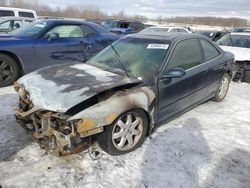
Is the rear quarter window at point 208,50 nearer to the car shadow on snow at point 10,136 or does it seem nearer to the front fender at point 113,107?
the front fender at point 113,107

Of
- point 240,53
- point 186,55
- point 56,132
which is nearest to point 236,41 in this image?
point 240,53

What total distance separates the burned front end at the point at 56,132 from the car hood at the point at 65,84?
0.38 ft

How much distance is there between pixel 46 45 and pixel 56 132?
12.8ft

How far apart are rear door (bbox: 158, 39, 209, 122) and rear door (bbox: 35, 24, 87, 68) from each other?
3.26 meters

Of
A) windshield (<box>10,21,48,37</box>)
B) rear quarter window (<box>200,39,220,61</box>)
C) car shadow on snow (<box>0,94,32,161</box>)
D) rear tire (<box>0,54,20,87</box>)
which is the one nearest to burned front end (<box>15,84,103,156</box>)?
car shadow on snow (<box>0,94,32,161</box>)

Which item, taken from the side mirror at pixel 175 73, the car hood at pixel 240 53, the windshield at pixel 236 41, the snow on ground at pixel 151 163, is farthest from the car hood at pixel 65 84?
the windshield at pixel 236 41

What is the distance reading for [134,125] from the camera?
3.56 m

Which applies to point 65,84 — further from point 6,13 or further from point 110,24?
point 110,24

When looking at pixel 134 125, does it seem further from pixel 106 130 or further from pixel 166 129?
pixel 166 129

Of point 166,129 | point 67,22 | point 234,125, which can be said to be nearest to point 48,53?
point 67,22

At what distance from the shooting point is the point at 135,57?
4.16 metres

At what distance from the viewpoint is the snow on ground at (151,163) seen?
10.1 feet

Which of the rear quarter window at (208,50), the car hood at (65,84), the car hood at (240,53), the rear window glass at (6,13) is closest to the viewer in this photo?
the car hood at (65,84)

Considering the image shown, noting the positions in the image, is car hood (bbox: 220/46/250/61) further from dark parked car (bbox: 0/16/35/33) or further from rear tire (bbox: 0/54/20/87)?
dark parked car (bbox: 0/16/35/33)
